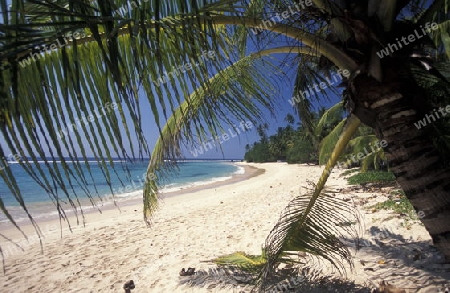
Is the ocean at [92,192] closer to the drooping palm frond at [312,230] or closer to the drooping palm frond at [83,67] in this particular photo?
the drooping palm frond at [83,67]

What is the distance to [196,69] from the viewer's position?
120 centimetres

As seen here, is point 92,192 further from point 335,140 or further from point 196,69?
point 196,69

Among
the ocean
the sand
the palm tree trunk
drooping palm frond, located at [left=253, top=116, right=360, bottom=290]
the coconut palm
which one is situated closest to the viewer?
the ocean

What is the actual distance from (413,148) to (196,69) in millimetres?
1381

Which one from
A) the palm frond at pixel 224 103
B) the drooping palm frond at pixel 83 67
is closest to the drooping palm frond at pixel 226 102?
the palm frond at pixel 224 103

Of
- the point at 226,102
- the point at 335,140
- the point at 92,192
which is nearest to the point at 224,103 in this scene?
the point at 226,102

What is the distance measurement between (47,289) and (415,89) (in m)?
5.10

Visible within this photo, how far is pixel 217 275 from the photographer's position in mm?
3369

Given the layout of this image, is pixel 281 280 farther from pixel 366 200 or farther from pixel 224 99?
pixel 366 200

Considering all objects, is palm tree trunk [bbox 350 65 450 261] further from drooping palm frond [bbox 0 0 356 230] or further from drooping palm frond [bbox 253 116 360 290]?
drooping palm frond [bbox 0 0 356 230]

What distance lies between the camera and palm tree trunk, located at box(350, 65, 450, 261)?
5.36 feet

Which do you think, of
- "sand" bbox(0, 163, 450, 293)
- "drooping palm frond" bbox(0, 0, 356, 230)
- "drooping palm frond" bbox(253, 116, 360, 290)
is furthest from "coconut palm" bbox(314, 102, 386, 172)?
"drooping palm frond" bbox(0, 0, 356, 230)

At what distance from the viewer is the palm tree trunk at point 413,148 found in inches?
64.3

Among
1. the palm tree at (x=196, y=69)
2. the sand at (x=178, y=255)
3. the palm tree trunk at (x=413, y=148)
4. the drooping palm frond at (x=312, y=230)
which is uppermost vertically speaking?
the palm tree at (x=196, y=69)
